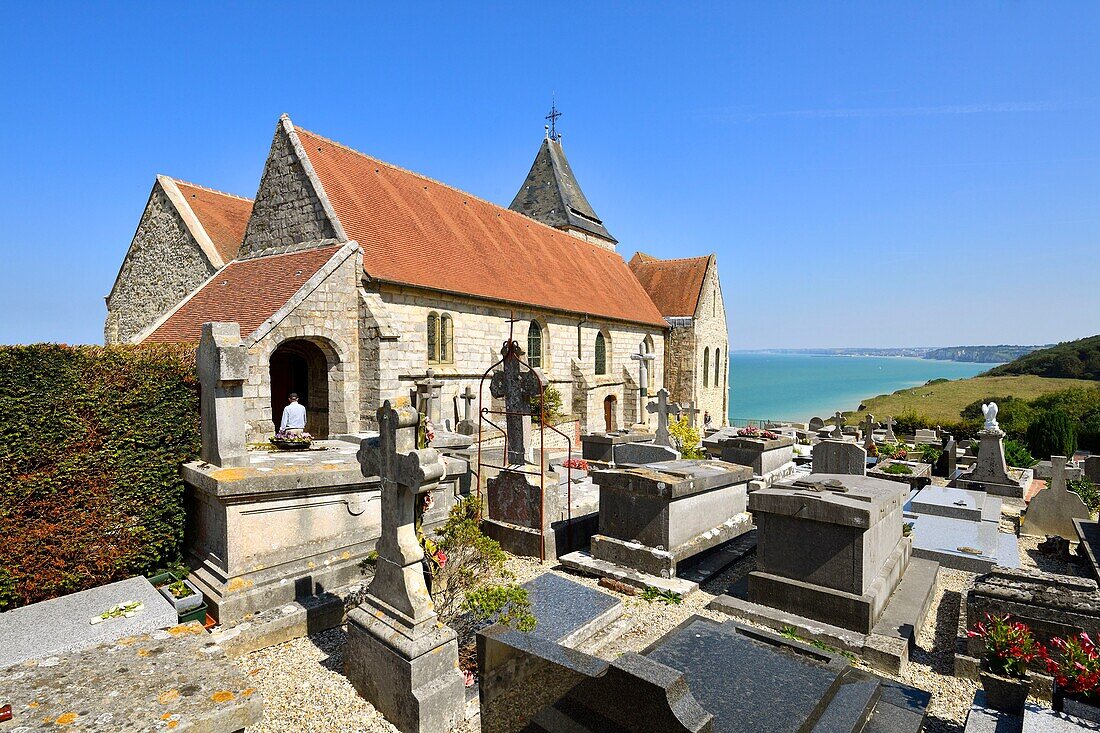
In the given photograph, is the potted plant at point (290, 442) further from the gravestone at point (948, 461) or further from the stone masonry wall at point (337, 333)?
the gravestone at point (948, 461)

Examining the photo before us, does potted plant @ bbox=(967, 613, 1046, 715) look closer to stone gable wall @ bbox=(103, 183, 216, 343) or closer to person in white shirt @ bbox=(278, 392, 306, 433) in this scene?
person in white shirt @ bbox=(278, 392, 306, 433)

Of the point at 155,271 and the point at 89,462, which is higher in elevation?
the point at 155,271

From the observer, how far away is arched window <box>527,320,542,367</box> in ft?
60.2

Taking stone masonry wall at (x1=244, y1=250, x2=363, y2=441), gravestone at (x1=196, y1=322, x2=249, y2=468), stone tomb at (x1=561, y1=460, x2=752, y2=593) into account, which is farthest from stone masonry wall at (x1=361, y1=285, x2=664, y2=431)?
gravestone at (x1=196, y1=322, x2=249, y2=468)

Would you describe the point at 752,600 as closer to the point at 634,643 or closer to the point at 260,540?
the point at 634,643

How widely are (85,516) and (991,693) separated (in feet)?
25.3

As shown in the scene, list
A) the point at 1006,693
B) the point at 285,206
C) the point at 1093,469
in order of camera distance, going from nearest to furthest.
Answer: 1. the point at 1006,693
2. the point at 1093,469
3. the point at 285,206

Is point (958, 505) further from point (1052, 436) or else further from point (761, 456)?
point (1052, 436)

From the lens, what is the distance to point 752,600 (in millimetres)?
5902

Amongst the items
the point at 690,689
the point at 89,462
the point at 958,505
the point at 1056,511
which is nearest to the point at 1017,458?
the point at 1056,511

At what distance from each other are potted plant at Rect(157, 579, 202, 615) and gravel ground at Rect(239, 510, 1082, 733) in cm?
83

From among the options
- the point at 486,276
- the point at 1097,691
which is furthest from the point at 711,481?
the point at 486,276

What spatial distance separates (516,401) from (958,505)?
743 cm

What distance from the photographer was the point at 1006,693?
12.1 feet
